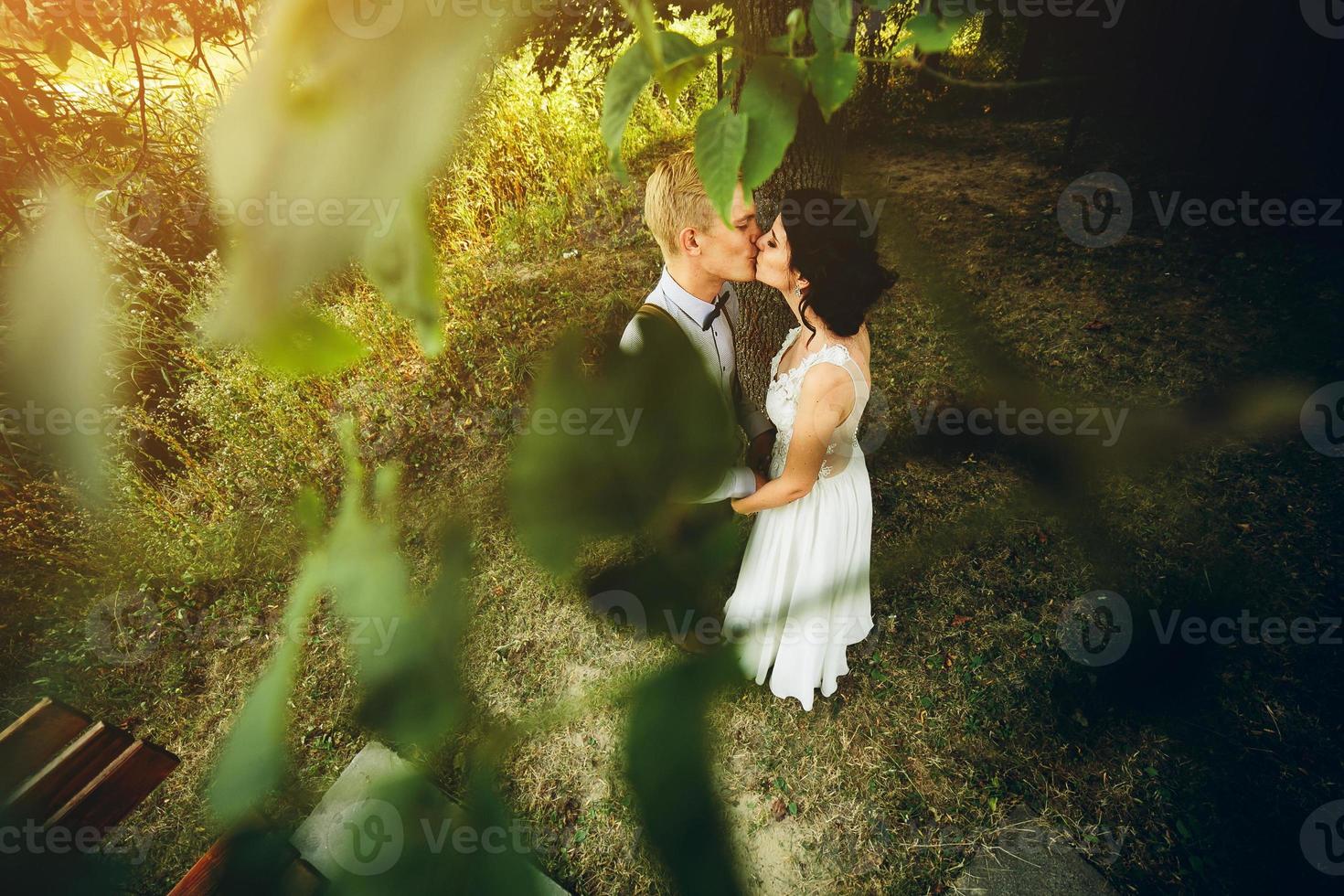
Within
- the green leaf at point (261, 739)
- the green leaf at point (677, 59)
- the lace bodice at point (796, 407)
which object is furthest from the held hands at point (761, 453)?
the green leaf at point (261, 739)

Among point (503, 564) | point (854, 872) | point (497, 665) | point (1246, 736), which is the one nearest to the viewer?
point (854, 872)

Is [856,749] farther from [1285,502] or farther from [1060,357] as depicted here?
[1060,357]

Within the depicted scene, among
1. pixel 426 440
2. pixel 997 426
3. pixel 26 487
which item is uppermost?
pixel 26 487

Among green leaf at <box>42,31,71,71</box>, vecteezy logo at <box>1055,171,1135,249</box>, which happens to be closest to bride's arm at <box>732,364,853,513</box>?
green leaf at <box>42,31,71,71</box>

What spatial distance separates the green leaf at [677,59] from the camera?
1.85 ft

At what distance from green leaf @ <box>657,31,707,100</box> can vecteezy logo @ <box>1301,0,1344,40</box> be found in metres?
Result: 6.96

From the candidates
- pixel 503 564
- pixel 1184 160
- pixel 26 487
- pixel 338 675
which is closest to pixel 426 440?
pixel 503 564

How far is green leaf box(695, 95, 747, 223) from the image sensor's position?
586 mm

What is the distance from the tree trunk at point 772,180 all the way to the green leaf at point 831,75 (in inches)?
54.1

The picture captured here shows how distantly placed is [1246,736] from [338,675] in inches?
185

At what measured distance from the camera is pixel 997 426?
397 cm
